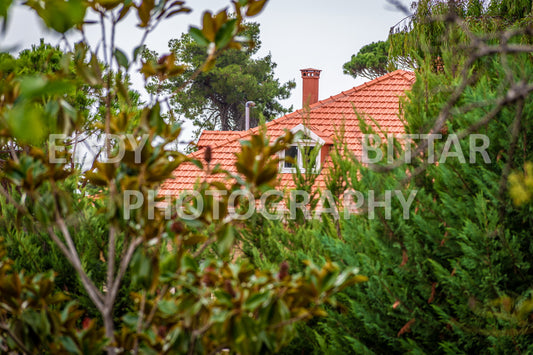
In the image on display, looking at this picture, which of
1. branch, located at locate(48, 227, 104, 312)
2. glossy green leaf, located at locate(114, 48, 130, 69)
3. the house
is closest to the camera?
branch, located at locate(48, 227, 104, 312)

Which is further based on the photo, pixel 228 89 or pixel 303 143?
pixel 228 89

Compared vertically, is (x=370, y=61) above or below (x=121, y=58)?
above

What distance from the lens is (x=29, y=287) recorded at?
272cm

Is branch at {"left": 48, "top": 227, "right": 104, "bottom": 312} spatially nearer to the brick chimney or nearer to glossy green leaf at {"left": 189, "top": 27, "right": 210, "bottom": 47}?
glossy green leaf at {"left": 189, "top": 27, "right": 210, "bottom": 47}

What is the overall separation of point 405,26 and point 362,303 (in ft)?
31.0

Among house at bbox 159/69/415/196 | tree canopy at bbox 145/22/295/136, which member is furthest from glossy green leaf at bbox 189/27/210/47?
tree canopy at bbox 145/22/295/136

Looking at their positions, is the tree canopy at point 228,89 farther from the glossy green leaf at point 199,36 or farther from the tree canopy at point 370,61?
the glossy green leaf at point 199,36

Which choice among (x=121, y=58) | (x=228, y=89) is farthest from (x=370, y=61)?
(x=121, y=58)

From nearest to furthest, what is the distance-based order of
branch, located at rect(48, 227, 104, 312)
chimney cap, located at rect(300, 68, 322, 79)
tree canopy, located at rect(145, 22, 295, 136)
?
1. branch, located at rect(48, 227, 104, 312)
2. chimney cap, located at rect(300, 68, 322, 79)
3. tree canopy, located at rect(145, 22, 295, 136)

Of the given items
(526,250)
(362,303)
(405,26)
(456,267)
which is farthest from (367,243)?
(405,26)

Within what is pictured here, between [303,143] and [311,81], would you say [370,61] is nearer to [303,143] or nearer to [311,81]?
[311,81]

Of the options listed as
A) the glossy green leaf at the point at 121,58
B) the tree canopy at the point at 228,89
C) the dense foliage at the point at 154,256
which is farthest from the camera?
the tree canopy at the point at 228,89

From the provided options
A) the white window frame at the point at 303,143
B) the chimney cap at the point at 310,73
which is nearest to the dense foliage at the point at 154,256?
the white window frame at the point at 303,143

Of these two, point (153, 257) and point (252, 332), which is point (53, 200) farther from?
point (252, 332)
